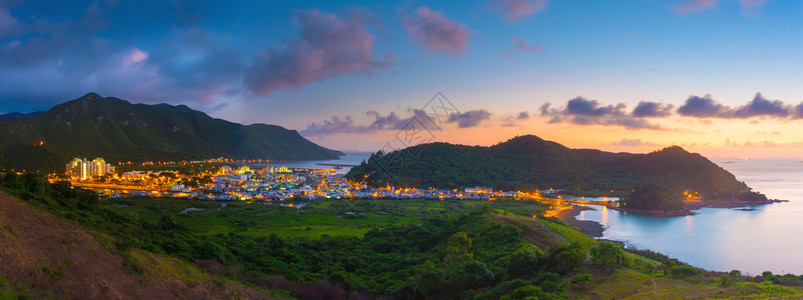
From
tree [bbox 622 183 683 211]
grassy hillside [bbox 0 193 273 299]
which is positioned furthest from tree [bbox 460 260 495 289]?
tree [bbox 622 183 683 211]

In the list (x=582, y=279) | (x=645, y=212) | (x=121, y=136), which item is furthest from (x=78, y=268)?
(x=121, y=136)

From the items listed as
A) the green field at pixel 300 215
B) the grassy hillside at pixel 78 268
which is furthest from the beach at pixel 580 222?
the grassy hillside at pixel 78 268

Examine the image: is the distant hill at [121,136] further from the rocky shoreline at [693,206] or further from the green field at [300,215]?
the rocky shoreline at [693,206]

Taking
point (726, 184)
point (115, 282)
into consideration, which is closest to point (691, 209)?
point (726, 184)

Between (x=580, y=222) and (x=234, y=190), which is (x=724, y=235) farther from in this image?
(x=234, y=190)

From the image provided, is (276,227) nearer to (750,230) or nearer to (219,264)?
(219,264)

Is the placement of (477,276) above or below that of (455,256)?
below

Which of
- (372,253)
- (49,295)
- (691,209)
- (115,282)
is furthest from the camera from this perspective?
(691,209)
